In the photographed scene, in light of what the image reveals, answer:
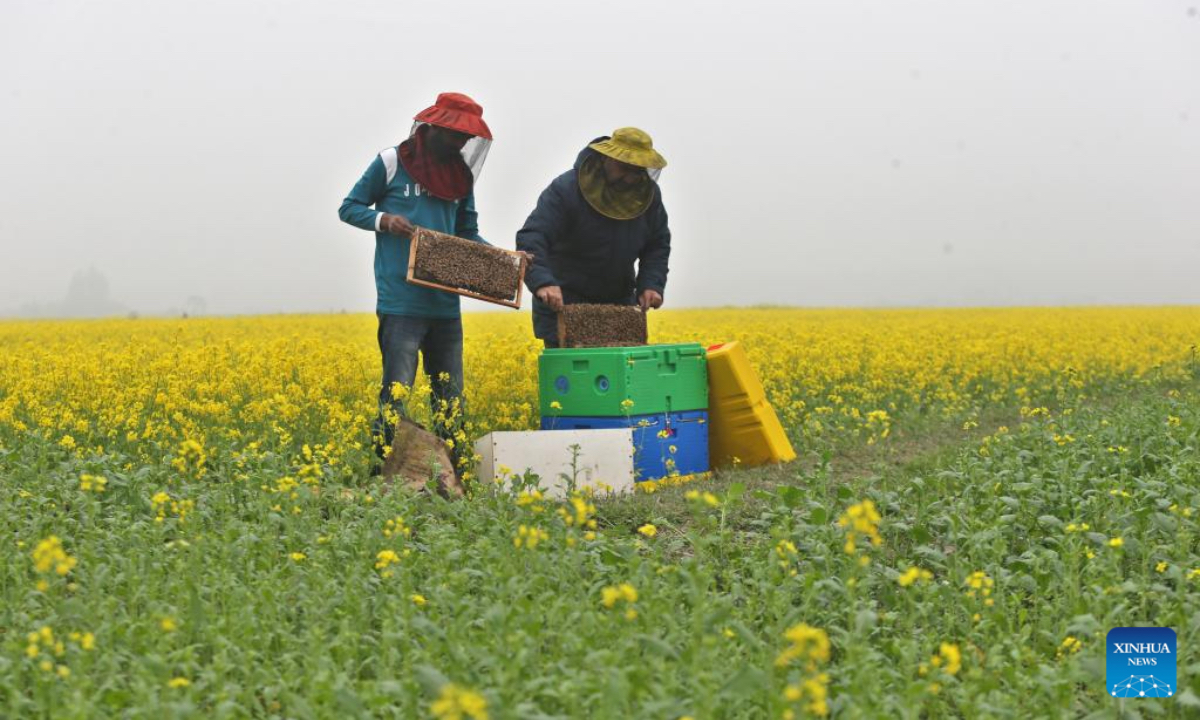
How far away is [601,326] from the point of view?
27.7 feet

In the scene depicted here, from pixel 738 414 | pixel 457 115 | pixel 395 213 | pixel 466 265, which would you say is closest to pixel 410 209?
pixel 395 213

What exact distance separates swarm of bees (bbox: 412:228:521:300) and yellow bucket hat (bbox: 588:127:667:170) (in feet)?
3.26

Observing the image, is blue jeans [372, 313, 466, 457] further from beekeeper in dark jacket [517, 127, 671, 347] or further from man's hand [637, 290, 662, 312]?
man's hand [637, 290, 662, 312]

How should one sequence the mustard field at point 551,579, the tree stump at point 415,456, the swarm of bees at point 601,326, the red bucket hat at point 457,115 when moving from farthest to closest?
the swarm of bees at point 601,326, the red bucket hat at point 457,115, the tree stump at point 415,456, the mustard field at point 551,579

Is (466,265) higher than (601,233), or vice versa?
(601,233)

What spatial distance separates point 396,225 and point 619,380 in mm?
1826

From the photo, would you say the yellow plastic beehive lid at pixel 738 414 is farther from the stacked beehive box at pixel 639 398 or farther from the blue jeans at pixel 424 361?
the blue jeans at pixel 424 361

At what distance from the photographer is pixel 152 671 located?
3490 mm

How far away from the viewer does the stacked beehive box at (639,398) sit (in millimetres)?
7770

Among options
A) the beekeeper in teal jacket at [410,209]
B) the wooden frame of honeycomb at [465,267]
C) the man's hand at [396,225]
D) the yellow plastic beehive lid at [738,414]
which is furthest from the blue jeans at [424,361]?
the yellow plastic beehive lid at [738,414]

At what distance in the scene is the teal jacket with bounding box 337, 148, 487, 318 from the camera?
304 inches

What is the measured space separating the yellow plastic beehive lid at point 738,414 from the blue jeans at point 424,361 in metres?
1.94

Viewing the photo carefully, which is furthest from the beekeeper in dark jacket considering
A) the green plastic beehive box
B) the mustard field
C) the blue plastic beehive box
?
the mustard field

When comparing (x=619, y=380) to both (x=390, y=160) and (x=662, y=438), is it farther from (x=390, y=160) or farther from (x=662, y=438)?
(x=390, y=160)
